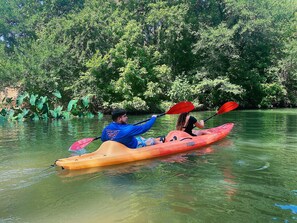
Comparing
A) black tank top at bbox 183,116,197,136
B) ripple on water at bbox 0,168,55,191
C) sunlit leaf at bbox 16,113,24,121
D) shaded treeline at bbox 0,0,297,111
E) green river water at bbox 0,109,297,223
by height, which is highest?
shaded treeline at bbox 0,0,297,111

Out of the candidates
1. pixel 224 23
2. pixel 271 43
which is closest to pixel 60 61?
pixel 224 23

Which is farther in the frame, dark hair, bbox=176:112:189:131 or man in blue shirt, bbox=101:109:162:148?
dark hair, bbox=176:112:189:131

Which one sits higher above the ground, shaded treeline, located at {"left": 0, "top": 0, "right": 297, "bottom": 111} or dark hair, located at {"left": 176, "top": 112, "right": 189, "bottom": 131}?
shaded treeline, located at {"left": 0, "top": 0, "right": 297, "bottom": 111}

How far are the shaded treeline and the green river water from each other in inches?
535

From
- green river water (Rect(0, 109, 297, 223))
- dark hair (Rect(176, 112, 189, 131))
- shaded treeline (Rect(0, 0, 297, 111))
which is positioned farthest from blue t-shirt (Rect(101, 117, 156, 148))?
shaded treeline (Rect(0, 0, 297, 111))

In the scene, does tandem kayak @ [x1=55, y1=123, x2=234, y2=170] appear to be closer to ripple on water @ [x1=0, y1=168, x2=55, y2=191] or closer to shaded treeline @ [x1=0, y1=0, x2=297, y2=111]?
ripple on water @ [x1=0, y1=168, x2=55, y2=191]

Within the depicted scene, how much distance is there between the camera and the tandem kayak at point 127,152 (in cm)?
588

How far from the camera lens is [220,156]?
697 centimetres

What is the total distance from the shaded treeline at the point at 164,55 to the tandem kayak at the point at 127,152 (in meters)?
12.3

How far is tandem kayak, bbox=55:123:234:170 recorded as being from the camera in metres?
5.88

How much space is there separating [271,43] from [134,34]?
9.76 metres

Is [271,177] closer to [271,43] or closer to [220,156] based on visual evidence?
[220,156]

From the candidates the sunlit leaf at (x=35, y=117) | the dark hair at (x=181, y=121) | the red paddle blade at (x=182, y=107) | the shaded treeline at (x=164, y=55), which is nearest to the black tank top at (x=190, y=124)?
the dark hair at (x=181, y=121)

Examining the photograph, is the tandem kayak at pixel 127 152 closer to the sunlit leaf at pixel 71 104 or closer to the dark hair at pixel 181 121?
the dark hair at pixel 181 121
